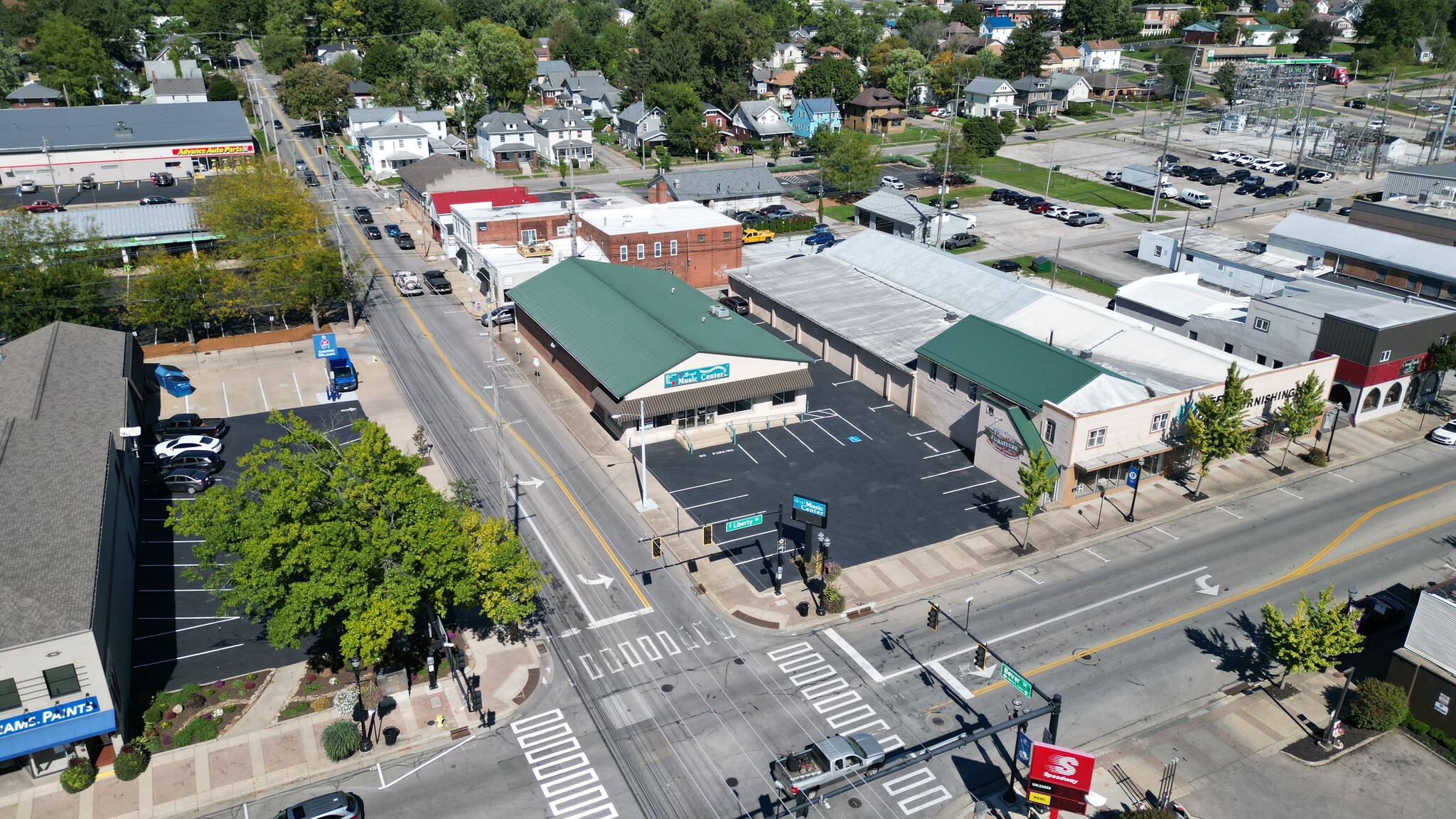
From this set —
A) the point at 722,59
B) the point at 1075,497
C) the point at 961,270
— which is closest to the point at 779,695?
the point at 1075,497

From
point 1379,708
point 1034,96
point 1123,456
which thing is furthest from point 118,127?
point 1379,708

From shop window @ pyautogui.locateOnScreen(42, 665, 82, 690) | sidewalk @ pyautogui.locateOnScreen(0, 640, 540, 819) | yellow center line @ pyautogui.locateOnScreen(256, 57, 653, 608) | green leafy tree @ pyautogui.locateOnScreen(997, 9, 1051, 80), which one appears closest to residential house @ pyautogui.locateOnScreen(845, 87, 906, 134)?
green leafy tree @ pyautogui.locateOnScreen(997, 9, 1051, 80)

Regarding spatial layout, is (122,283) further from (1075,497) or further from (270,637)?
(1075,497)

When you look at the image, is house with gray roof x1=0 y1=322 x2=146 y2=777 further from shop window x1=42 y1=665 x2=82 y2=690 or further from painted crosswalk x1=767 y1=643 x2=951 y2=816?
painted crosswalk x1=767 y1=643 x2=951 y2=816

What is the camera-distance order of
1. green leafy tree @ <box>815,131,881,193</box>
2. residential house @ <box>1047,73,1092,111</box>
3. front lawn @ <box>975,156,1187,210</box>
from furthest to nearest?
residential house @ <box>1047,73,1092,111</box>, front lawn @ <box>975,156,1187,210</box>, green leafy tree @ <box>815,131,881,193</box>

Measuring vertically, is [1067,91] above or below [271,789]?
above

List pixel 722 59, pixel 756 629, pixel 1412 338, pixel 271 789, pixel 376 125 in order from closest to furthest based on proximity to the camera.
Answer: pixel 271 789
pixel 756 629
pixel 1412 338
pixel 376 125
pixel 722 59

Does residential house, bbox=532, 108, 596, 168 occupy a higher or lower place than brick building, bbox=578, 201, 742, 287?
higher
